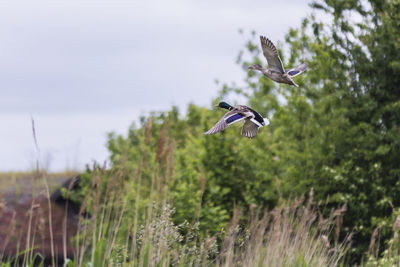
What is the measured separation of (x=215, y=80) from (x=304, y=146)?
633cm

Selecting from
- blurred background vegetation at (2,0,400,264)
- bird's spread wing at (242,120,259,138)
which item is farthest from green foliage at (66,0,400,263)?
bird's spread wing at (242,120,259,138)

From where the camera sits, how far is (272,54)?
3314 mm

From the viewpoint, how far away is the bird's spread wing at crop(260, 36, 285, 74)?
10.7 ft

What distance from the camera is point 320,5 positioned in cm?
1149

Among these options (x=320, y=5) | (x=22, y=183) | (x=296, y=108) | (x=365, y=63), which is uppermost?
(x=320, y=5)

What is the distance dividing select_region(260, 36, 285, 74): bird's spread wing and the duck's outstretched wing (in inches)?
16.5

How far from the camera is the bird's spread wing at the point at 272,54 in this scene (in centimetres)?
328

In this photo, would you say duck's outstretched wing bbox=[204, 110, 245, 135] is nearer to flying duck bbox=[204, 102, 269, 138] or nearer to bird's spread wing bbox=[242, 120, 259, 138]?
flying duck bbox=[204, 102, 269, 138]

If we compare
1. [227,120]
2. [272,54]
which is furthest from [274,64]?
[227,120]

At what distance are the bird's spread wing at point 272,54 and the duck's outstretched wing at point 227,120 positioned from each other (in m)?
0.42

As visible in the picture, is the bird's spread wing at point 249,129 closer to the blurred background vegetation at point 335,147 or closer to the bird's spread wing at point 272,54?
the bird's spread wing at point 272,54

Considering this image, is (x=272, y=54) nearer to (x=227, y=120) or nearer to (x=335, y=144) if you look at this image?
(x=227, y=120)

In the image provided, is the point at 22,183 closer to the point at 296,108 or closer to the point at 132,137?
the point at 132,137

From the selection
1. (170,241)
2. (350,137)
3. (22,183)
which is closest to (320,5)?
(350,137)
